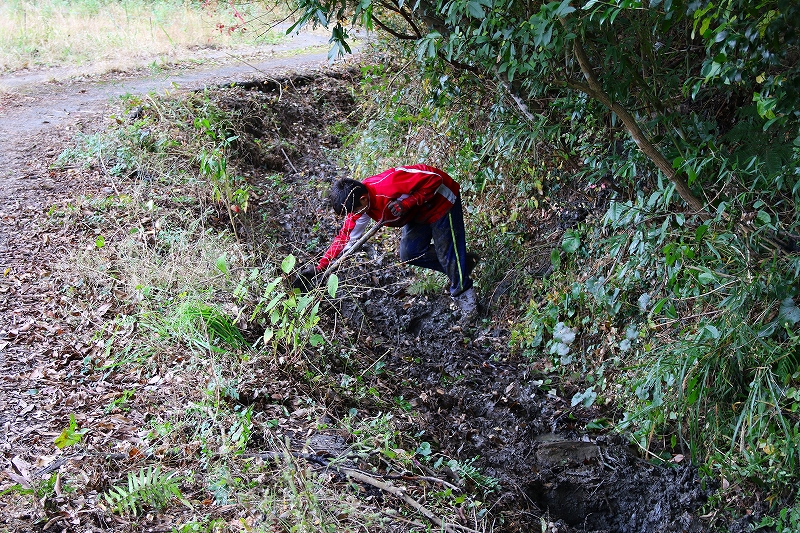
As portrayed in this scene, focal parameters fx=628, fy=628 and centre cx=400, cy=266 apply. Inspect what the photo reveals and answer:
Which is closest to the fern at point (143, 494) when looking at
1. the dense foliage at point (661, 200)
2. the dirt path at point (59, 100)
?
the dense foliage at point (661, 200)

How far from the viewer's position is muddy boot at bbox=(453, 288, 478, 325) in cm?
592

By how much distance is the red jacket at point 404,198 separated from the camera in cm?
509

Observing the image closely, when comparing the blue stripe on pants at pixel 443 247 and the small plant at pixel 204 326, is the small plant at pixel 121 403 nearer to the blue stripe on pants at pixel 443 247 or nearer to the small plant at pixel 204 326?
the small plant at pixel 204 326

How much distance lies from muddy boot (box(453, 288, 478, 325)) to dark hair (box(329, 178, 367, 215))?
1.60m

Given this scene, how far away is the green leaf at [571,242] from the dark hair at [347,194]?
1688mm

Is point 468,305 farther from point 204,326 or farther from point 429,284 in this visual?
point 204,326

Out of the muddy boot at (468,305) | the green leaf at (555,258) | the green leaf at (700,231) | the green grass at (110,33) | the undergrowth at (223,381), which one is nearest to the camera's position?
the undergrowth at (223,381)

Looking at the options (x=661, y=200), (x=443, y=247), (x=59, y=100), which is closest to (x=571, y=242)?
(x=661, y=200)

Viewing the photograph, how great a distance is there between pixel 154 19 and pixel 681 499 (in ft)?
51.7

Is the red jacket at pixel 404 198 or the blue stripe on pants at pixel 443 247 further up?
the red jacket at pixel 404 198

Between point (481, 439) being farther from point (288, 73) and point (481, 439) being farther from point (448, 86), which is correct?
point (288, 73)

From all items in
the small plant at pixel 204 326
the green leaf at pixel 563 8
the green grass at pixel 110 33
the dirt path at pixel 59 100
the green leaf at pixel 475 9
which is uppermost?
the green grass at pixel 110 33

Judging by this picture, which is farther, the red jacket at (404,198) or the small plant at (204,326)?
the red jacket at (404,198)

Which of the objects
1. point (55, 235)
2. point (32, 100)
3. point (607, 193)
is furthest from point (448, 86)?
point (32, 100)
